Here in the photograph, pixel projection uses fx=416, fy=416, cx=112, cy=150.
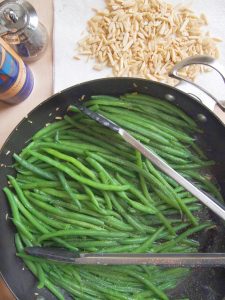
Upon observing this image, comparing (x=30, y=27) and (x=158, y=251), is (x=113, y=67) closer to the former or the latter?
(x=30, y=27)

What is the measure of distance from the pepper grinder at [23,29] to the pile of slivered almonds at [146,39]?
4.3 inches

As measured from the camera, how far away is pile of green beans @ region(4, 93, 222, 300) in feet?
2.95

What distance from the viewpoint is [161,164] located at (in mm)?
856

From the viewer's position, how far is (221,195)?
36.8 inches

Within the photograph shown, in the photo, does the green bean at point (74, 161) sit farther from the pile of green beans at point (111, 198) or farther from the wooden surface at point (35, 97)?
the wooden surface at point (35, 97)

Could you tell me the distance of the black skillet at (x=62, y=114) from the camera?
914 mm

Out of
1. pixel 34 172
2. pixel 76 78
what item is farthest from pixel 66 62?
pixel 34 172

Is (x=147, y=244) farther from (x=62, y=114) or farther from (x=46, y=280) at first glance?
(x=62, y=114)

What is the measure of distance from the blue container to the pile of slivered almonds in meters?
0.16

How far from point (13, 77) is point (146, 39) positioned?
0.34 m

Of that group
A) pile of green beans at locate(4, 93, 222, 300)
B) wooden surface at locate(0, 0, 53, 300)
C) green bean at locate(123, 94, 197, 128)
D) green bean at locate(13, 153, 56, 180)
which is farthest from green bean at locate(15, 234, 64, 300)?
green bean at locate(123, 94, 197, 128)

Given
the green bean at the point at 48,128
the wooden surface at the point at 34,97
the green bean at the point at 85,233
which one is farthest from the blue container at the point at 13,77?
the green bean at the point at 85,233

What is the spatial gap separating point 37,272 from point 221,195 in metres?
0.44

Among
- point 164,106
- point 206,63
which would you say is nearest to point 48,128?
point 164,106
